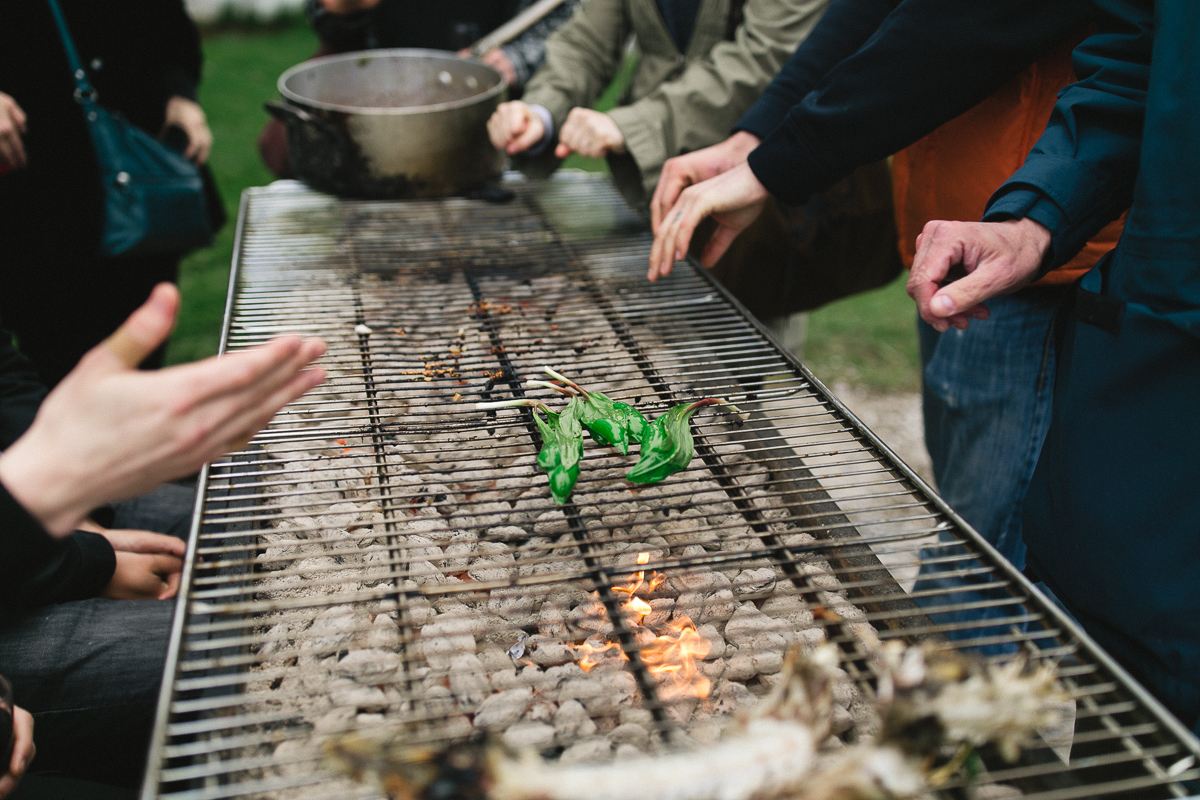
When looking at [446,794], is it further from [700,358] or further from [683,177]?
[683,177]

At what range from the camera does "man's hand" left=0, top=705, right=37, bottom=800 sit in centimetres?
140

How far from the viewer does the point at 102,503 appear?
1.06 meters

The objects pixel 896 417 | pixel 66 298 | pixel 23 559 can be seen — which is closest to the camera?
pixel 23 559

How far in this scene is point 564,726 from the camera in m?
1.36

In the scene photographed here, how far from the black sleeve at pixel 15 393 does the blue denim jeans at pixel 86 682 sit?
63 cm

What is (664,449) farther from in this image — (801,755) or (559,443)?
(801,755)

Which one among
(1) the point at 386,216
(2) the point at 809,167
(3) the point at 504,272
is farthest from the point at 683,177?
(1) the point at 386,216

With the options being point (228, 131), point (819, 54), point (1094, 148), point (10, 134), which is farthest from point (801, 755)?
point (228, 131)

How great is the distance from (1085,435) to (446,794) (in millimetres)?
1273

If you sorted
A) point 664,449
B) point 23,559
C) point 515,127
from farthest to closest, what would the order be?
point 515,127 → point 664,449 → point 23,559

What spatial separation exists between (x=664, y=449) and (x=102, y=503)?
3.40 ft

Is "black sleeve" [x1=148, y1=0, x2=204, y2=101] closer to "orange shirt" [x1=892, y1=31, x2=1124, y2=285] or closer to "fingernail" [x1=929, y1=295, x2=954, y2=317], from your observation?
"orange shirt" [x1=892, y1=31, x2=1124, y2=285]

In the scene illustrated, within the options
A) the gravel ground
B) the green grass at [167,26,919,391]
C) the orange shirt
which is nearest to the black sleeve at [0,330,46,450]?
the green grass at [167,26,919,391]

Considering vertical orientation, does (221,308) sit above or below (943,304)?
below
